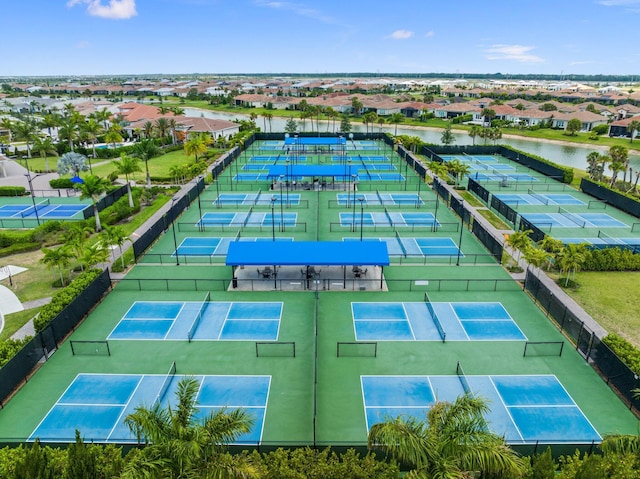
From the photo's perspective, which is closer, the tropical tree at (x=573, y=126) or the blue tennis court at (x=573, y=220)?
the blue tennis court at (x=573, y=220)

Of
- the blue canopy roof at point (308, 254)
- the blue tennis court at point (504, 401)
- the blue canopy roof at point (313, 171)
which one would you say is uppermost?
the blue canopy roof at point (313, 171)

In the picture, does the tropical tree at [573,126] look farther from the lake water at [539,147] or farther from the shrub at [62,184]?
the shrub at [62,184]

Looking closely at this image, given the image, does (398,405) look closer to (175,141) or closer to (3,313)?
(3,313)

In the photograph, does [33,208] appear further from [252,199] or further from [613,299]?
[613,299]

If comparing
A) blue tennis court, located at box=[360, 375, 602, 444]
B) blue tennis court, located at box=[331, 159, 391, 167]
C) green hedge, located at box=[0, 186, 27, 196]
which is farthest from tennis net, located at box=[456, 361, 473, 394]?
green hedge, located at box=[0, 186, 27, 196]

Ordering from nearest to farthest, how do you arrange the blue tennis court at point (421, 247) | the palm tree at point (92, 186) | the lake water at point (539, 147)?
the blue tennis court at point (421, 247)
the palm tree at point (92, 186)
the lake water at point (539, 147)

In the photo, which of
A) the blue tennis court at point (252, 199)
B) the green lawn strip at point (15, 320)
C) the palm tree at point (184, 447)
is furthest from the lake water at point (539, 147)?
the palm tree at point (184, 447)

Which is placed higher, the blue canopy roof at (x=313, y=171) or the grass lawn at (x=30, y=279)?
the blue canopy roof at (x=313, y=171)
